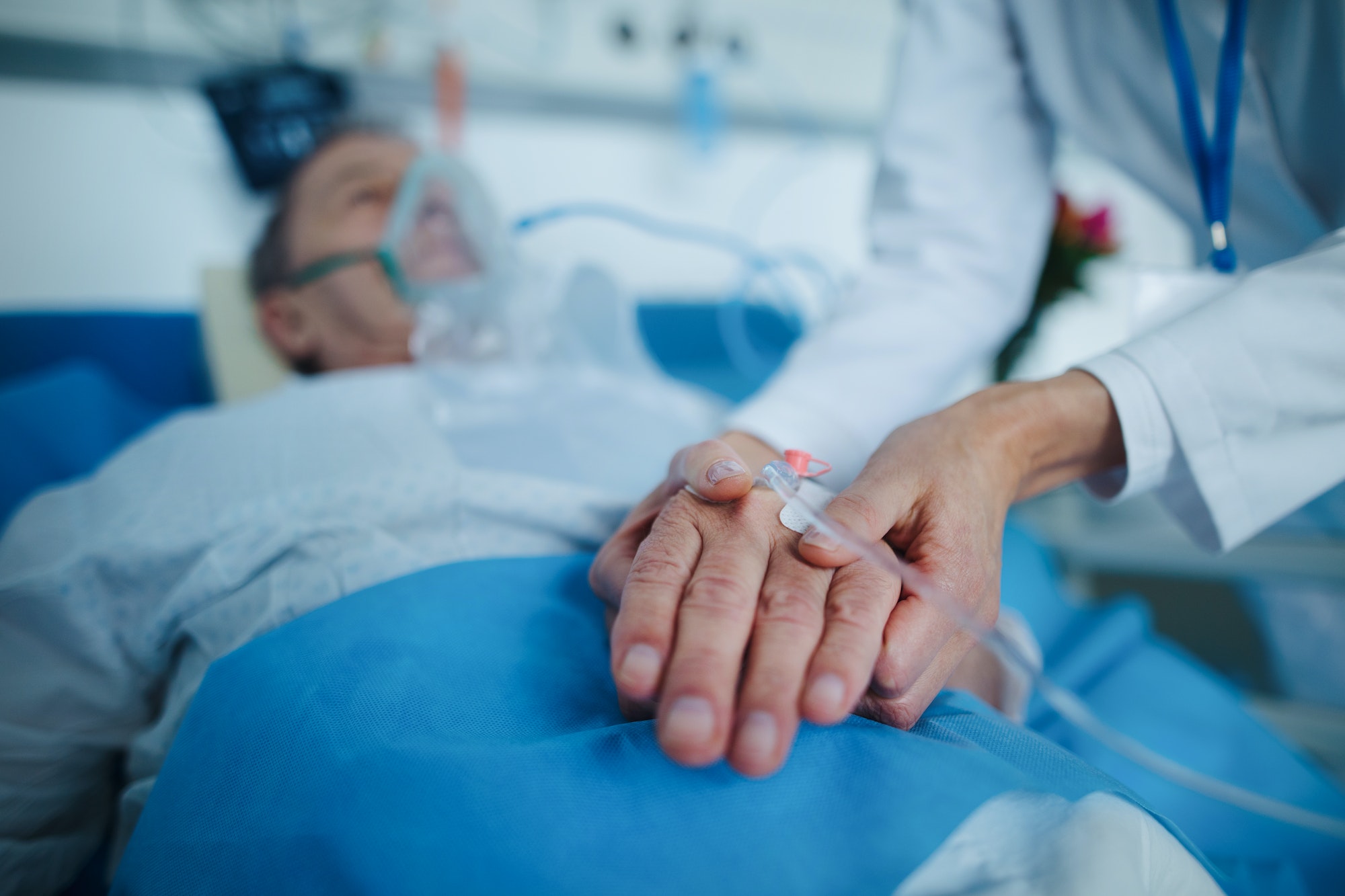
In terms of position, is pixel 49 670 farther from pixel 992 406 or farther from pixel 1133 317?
pixel 1133 317

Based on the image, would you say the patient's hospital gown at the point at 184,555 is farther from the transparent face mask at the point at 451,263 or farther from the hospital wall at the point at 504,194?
the hospital wall at the point at 504,194

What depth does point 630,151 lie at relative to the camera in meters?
1.89

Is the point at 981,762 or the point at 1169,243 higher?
the point at 981,762

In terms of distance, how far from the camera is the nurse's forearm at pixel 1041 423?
58 cm

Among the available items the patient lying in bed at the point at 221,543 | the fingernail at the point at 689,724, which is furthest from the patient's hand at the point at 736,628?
the patient lying in bed at the point at 221,543

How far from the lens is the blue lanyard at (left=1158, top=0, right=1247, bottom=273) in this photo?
0.69 m

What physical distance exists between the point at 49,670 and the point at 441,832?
53cm

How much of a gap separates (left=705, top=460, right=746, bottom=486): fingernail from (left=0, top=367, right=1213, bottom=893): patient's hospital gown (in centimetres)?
26

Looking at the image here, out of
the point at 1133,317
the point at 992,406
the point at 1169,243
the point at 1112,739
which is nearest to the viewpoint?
the point at 1112,739

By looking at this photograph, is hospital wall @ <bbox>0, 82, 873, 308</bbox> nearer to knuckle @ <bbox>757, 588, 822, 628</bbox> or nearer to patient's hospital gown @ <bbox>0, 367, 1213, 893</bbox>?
patient's hospital gown @ <bbox>0, 367, 1213, 893</bbox>

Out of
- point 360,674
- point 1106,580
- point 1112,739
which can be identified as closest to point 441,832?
point 360,674

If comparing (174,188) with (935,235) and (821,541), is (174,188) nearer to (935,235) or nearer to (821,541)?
(935,235)

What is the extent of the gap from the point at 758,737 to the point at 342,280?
3.94 ft

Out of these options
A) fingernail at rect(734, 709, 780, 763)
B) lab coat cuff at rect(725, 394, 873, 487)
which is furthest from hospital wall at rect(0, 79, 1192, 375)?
fingernail at rect(734, 709, 780, 763)
